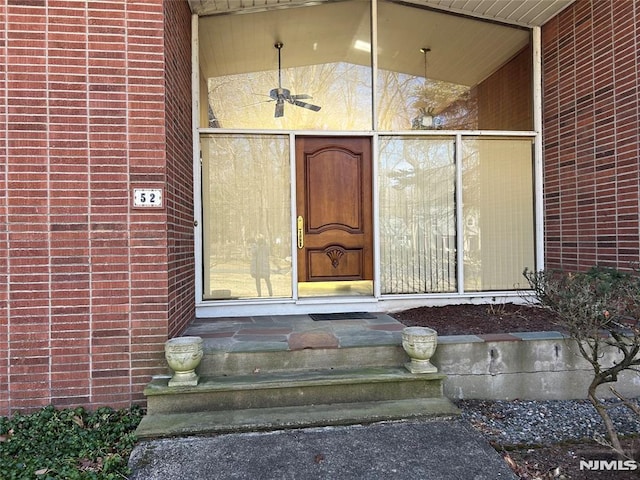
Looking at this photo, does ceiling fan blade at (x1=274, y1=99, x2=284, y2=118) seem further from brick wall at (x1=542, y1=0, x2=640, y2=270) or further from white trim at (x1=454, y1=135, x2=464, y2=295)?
brick wall at (x1=542, y1=0, x2=640, y2=270)

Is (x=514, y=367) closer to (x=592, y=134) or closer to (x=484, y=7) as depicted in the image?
(x=592, y=134)

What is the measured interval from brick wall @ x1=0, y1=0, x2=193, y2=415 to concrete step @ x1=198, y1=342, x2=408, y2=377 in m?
0.42

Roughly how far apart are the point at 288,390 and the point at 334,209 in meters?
2.20

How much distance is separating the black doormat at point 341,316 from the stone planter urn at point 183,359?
1.48 meters

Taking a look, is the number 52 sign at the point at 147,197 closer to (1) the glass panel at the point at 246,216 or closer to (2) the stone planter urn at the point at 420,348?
(1) the glass panel at the point at 246,216

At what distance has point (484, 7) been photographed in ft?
14.5

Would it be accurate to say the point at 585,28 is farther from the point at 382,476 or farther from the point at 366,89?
the point at 382,476

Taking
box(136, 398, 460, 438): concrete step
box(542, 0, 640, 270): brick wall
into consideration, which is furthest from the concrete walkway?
box(542, 0, 640, 270): brick wall

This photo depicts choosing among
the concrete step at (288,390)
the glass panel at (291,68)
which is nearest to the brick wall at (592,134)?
the glass panel at (291,68)

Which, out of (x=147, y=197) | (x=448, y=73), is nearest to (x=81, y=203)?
(x=147, y=197)

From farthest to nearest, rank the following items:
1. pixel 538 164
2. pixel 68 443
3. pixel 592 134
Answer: pixel 538 164 → pixel 592 134 → pixel 68 443

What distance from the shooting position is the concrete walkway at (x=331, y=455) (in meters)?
2.09

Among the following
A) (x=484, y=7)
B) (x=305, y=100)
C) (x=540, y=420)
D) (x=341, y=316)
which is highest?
(x=484, y=7)

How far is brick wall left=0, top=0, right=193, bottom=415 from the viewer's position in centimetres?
275
